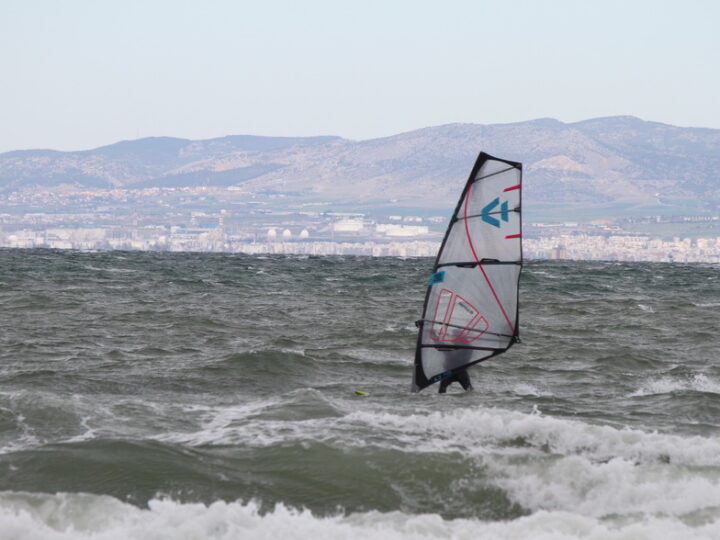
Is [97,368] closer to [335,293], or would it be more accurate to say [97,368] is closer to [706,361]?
[706,361]

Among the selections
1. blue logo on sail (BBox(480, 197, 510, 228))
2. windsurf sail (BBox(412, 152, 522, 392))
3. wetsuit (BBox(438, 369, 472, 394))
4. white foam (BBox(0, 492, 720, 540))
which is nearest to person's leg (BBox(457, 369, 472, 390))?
wetsuit (BBox(438, 369, 472, 394))

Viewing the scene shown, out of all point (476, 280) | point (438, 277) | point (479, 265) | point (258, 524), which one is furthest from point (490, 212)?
point (258, 524)

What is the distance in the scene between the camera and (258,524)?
6.88m

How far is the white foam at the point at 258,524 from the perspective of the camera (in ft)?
22.0

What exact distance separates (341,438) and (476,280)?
3.04 meters

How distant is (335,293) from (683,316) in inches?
471

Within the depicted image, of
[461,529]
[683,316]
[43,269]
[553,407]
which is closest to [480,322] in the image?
[553,407]

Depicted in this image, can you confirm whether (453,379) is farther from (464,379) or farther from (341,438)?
(341,438)

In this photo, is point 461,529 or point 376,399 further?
point 376,399

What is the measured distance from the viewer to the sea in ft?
23.2

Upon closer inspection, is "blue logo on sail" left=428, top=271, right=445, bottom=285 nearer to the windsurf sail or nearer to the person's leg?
the windsurf sail

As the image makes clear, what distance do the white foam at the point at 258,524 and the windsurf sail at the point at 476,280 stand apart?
4505 mm

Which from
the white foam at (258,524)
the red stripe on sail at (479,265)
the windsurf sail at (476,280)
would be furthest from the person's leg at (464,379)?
the white foam at (258,524)

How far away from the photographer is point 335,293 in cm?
3275
